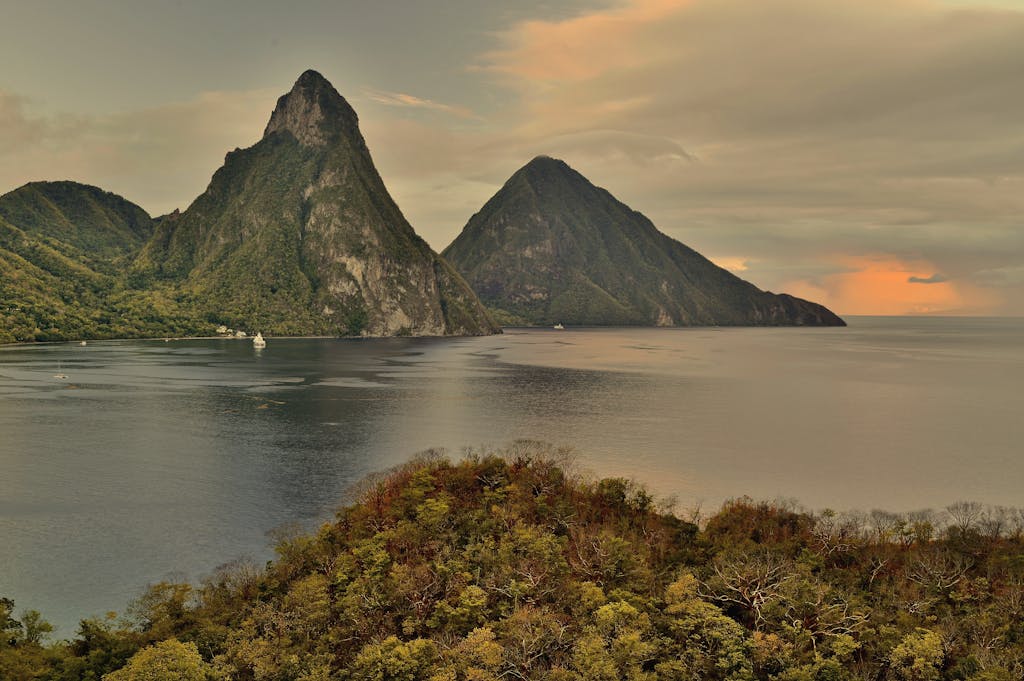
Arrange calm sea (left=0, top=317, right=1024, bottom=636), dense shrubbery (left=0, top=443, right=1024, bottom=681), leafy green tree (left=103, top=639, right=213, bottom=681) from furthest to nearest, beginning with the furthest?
1. calm sea (left=0, top=317, right=1024, bottom=636)
2. dense shrubbery (left=0, top=443, right=1024, bottom=681)
3. leafy green tree (left=103, top=639, right=213, bottom=681)

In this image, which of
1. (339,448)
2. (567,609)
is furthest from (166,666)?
(339,448)

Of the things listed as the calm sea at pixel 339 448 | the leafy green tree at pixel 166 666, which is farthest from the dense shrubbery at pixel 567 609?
the calm sea at pixel 339 448

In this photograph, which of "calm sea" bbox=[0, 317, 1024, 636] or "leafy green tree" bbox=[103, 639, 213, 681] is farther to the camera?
"calm sea" bbox=[0, 317, 1024, 636]

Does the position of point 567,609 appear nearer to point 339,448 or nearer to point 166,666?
point 166,666

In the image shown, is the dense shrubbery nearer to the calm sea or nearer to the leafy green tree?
the leafy green tree

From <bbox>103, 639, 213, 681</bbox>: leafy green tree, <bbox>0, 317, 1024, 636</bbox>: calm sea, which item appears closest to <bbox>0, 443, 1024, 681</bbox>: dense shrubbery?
<bbox>103, 639, 213, 681</bbox>: leafy green tree

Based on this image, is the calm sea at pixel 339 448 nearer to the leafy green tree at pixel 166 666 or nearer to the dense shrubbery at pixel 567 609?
the dense shrubbery at pixel 567 609

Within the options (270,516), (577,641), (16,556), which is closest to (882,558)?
(577,641)
